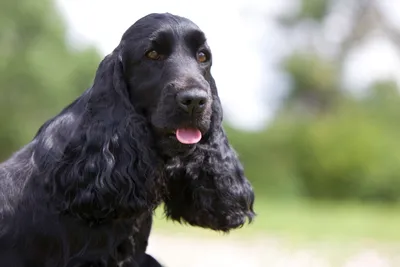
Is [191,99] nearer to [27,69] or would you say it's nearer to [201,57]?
[201,57]

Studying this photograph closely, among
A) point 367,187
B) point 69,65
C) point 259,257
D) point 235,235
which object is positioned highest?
point 69,65

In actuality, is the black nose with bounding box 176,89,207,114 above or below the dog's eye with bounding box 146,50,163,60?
below

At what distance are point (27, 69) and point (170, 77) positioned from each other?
26.1m

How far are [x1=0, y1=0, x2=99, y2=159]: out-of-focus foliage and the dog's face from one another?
25690 millimetres

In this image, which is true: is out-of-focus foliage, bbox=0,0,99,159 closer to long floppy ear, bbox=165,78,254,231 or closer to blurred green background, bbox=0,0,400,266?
blurred green background, bbox=0,0,400,266

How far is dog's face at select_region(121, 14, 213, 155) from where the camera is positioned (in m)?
3.34

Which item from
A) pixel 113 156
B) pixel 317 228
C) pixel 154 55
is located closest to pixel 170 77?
pixel 154 55

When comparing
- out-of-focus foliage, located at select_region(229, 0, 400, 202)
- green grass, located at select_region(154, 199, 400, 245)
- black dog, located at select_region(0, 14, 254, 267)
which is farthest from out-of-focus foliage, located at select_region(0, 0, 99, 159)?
black dog, located at select_region(0, 14, 254, 267)

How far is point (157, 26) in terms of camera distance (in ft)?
11.6

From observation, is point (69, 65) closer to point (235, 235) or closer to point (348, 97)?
point (348, 97)

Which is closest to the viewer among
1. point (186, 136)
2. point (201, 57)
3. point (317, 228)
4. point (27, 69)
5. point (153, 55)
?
point (186, 136)

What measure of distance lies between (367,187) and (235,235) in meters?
16.0

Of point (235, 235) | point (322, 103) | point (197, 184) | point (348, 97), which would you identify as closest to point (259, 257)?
point (235, 235)

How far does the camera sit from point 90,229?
→ 347 cm
